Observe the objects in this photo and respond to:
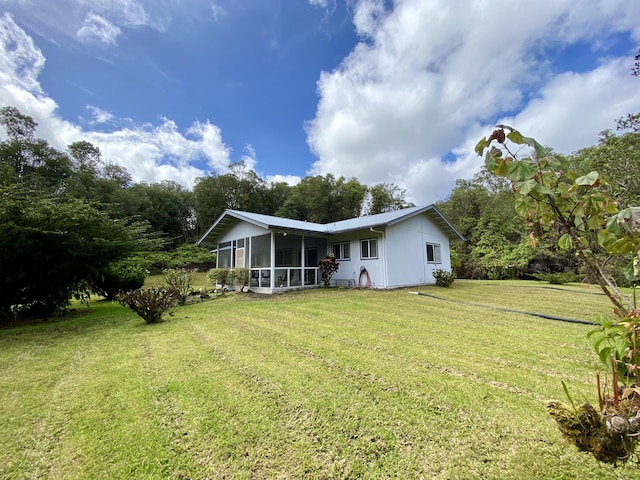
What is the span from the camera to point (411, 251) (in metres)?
13.0

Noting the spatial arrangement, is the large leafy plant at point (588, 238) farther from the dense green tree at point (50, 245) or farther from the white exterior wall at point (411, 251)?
the white exterior wall at point (411, 251)

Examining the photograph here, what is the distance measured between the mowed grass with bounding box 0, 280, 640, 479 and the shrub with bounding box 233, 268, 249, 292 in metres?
7.11

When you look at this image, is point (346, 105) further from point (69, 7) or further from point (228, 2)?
point (69, 7)

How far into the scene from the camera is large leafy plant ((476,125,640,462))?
4.01ft

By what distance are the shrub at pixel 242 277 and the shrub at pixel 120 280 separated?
4104 mm

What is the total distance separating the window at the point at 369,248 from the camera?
12172 mm

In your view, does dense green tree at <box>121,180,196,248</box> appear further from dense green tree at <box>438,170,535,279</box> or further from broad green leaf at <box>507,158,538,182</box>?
broad green leaf at <box>507,158,538,182</box>

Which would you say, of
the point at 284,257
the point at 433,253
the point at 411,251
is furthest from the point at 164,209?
the point at 433,253

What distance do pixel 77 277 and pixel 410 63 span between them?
44.0 feet

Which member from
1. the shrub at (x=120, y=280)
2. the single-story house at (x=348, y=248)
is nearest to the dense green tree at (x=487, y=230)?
the single-story house at (x=348, y=248)

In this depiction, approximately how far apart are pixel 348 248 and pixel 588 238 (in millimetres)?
12059

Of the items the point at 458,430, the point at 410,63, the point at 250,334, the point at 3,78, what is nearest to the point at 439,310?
the point at 250,334

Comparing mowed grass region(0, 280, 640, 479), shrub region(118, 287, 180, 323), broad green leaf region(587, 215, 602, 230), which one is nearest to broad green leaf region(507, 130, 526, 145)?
broad green leaf region(587, 215, 602, 230)

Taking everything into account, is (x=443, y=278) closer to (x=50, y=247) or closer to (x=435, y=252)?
(x=435, y=252)
